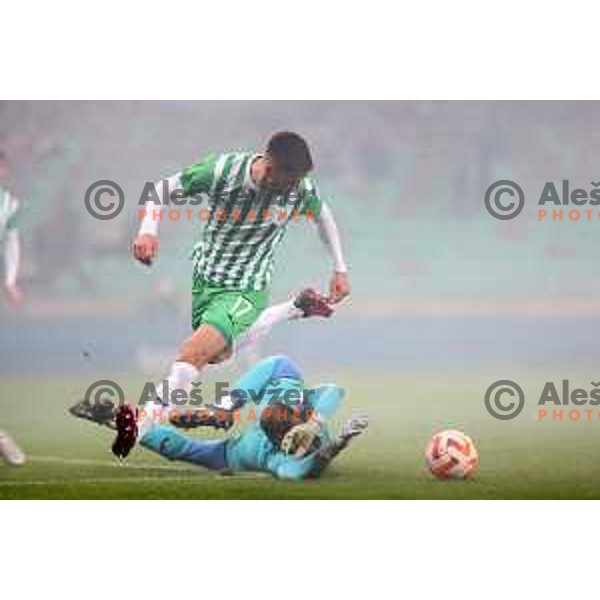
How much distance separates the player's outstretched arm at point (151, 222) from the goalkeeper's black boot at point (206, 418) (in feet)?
2.22

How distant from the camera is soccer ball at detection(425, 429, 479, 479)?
7012 mm

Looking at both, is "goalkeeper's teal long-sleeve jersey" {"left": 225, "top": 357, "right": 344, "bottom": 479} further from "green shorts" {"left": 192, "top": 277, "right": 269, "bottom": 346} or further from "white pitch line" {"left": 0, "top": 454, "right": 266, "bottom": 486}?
"green shorts" {"left": 192, "top": 277, "right": 269, "bottom": 346}

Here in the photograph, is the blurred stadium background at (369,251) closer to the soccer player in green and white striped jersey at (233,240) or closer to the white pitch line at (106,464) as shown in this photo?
the soccer player in green and white striped jersey at (233,240)

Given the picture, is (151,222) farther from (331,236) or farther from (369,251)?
(369,251)

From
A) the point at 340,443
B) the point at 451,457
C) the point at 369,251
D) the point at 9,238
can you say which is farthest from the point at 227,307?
the point at 451,457

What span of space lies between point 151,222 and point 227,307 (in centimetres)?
50

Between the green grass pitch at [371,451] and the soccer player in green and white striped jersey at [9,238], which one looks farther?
the soccer player in green and white striped jersey at [9,238]

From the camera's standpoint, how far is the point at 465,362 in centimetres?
713

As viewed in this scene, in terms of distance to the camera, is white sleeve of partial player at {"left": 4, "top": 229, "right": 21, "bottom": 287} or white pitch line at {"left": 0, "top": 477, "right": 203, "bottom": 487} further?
white sleeve of partial player at {"left": 4, "top": 229, "right": 21, "bottom": 287}

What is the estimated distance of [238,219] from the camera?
7.09 meters

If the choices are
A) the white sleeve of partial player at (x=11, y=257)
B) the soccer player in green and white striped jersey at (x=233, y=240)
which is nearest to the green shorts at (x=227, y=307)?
the soccer player in green and white striped jersey at (x=233, y=240)

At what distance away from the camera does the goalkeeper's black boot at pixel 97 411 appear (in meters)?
7.11

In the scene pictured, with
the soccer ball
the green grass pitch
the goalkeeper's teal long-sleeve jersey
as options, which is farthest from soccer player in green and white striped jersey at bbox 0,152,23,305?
the soccer ball

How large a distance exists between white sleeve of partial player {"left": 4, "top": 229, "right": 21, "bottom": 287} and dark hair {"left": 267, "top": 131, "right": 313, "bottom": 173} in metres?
1.17
